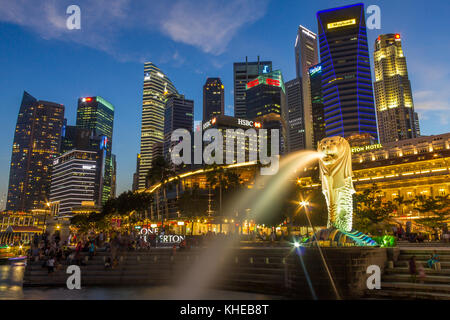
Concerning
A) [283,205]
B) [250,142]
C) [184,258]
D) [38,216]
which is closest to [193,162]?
[250,142]

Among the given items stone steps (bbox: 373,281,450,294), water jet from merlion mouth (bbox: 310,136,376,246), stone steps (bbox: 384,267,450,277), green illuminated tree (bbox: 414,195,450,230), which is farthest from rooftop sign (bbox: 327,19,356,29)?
stone steps (bbox: 373,281,450,294)

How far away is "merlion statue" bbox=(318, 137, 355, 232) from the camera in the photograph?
1936 centimetres

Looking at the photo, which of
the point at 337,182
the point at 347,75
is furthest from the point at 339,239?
the point at 347,75

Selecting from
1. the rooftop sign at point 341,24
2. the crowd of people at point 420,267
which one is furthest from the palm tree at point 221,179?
the rooftop sign at point 341,24

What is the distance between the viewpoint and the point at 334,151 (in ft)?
64.6

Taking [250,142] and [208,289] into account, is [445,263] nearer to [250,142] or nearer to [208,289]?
[208,289]

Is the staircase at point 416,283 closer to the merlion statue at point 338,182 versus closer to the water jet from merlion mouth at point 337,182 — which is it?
the water jet from merlion mouth at point 337,182

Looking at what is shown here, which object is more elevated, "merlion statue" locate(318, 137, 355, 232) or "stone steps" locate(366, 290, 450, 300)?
"merlion statue" locate(318, 137, 355, 232)

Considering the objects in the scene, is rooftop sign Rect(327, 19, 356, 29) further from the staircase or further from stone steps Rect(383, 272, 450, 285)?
stone steps Rect(383, 272, 450, 285)

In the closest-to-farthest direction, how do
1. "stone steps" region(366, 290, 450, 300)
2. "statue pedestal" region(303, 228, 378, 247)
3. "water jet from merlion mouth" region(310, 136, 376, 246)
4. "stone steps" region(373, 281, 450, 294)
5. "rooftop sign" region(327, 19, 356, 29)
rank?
"stone steps" region(366, 290, 450, 300) < "stone steps" region(373, 281, 450, 294) < "statue pedestal" region(303, 228, 378, 247) < "water jet from merlion mouth" region(310, 136, 376, 246) < "rooftop sign" region(327, 19, 356, 29)

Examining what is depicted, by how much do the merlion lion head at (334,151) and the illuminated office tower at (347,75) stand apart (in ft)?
552

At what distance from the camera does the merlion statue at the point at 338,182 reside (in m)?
19.4
